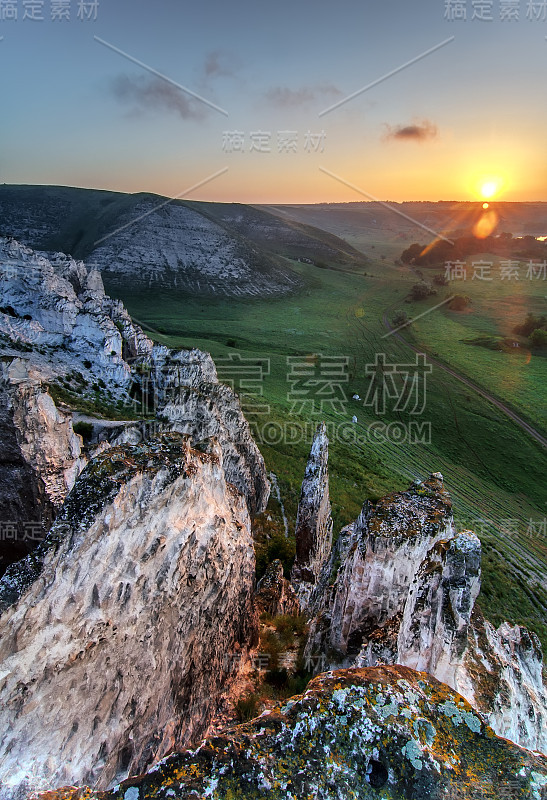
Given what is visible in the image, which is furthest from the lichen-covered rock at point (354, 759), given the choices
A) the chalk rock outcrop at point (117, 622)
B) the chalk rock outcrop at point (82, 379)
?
the chalk rock outcrop at point (82, 379)

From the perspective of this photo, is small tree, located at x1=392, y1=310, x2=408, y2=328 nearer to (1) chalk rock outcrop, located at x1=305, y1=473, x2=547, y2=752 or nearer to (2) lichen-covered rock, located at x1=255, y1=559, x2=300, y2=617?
(2) lichen-covered rock, located at x1=255, y1=559, x2=300, y2=617

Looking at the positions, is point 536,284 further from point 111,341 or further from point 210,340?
point 111,341

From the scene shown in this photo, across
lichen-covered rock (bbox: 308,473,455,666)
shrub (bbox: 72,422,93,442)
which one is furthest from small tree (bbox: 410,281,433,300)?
lichen-covered rock (bbox: 308,473,455,666)

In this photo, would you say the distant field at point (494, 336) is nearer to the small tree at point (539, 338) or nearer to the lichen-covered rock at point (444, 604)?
the small tree at point (539, 338)

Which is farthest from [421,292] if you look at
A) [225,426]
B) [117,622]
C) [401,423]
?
[117,622]

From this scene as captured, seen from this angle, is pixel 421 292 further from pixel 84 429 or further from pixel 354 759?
pixel 354 759

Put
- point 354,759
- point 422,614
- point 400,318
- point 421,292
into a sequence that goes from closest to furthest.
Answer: point 354,759, point 422,614, point 400,318, point 421,292

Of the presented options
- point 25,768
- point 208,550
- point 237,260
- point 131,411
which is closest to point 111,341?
point 131,411
